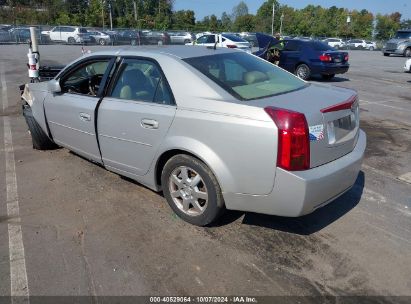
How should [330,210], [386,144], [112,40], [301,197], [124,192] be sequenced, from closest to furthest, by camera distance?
[301,197] → [330,210] → [124,192] → [386,144] → [112,40]

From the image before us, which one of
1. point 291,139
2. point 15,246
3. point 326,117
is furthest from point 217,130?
point 15,246

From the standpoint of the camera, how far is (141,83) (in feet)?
12.8

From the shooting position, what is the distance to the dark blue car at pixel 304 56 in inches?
539

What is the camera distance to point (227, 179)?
10.5 feet

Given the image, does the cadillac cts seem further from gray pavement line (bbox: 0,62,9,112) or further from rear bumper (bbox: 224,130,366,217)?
gray pavement line (bbox: 0,62,9,112)

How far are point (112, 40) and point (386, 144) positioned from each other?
34085 millimetres

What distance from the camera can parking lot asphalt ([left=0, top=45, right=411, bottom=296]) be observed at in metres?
2.86

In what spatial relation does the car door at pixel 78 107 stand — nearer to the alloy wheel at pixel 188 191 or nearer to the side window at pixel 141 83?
the side window at pixel 141 83

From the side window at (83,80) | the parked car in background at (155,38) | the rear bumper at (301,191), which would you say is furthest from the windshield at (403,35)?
the rear bumper at (301,191)

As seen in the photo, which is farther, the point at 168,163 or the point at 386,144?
the point at 386,144

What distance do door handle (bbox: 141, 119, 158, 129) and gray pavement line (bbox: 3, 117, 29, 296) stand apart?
1508 mm

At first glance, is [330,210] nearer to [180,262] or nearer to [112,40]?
[180,262]

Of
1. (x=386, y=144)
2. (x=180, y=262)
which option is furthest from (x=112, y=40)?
(x=180, y=262)

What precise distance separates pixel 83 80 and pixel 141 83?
1.71m
